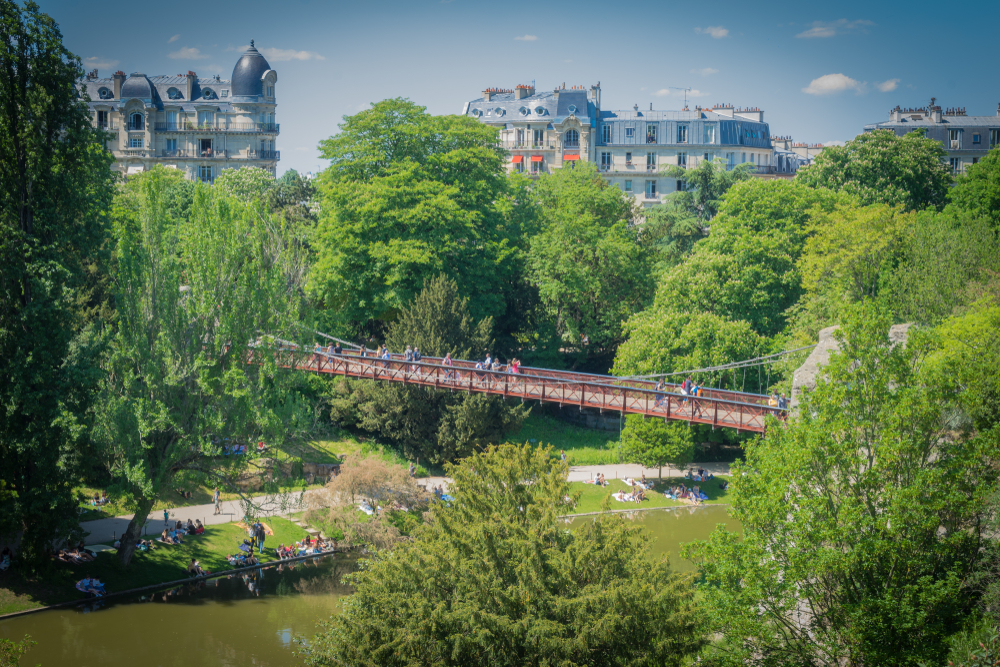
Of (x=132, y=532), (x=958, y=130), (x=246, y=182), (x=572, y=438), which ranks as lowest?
(x=132, y=532)

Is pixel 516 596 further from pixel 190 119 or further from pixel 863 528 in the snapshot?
pixel 190 119

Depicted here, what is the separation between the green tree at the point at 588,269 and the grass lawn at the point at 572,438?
5.78 metres

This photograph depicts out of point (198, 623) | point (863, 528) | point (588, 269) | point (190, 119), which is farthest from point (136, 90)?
point (863, 528)

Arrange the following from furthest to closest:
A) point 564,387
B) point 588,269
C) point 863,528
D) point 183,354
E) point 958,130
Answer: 1. point 958,130
2. point 588,269
3. point 564,387
4. point 183,354
5. point 863,528

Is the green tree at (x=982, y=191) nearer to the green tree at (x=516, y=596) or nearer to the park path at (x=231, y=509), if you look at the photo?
the park path at (x=231, y=509)

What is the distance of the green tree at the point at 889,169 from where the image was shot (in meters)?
50.6

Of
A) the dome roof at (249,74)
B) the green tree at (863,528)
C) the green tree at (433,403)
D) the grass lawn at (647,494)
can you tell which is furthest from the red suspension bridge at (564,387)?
the dome roof at (249,74)

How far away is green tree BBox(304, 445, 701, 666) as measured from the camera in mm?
16219

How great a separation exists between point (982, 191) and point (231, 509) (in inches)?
1511

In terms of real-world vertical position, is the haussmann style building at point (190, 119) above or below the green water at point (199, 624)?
above

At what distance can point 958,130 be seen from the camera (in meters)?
68.8

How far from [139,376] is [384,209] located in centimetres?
1870

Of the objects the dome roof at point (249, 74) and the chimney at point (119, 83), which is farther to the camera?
the dome roof at point (249, 74)

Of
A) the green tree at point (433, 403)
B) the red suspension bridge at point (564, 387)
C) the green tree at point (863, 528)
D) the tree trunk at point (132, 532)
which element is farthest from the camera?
the green tree at point (433, 403)
